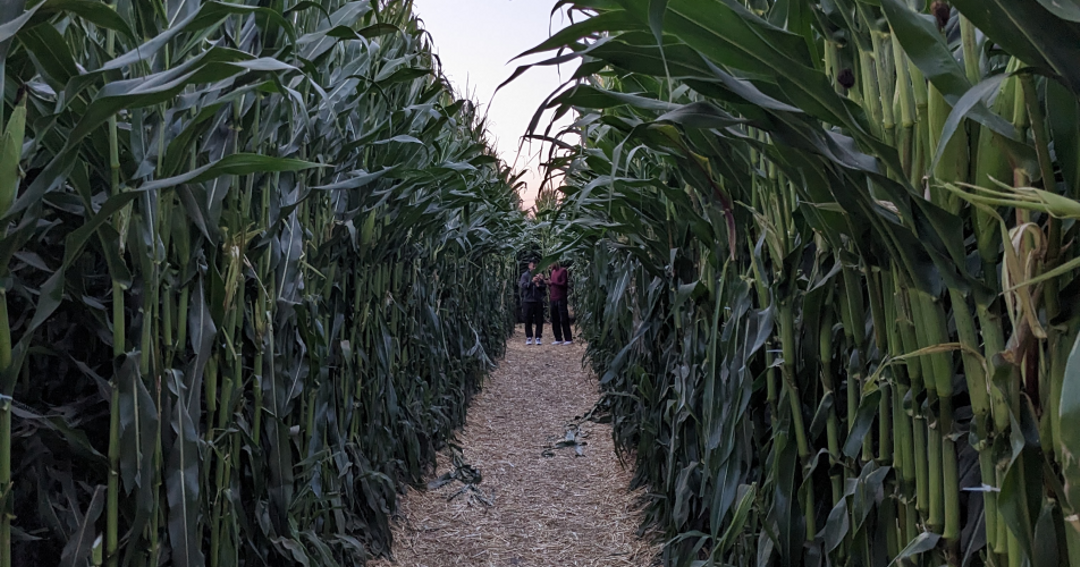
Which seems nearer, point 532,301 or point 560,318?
point 560,318

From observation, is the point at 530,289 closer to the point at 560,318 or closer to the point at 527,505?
the point at 560,318

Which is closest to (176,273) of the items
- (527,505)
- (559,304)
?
(527,505)

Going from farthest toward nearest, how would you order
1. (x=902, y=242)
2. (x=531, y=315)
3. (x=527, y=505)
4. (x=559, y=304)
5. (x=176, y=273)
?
(x=531, y=315)
(x=559, y=304)
(x=527, y=505)
(x=176, y=273)
(x=902, y=242)

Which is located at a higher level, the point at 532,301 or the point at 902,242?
the point at 532,301

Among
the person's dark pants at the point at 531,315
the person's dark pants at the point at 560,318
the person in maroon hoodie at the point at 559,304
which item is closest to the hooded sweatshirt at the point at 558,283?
the person in maroon hoodie at the point at 559,304

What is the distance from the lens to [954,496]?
2.42ft

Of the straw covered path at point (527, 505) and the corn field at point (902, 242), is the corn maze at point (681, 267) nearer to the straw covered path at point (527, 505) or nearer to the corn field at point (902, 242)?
the corn field at point (902, 242)

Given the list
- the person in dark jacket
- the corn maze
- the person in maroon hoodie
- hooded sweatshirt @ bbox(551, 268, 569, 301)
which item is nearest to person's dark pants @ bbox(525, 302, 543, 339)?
the person in dark jacket

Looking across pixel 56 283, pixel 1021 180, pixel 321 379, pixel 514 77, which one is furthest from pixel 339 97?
pixel 1021 180

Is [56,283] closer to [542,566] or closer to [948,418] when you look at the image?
[948,418]

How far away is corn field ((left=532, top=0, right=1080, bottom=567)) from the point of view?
59cm

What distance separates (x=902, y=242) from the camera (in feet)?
2.39

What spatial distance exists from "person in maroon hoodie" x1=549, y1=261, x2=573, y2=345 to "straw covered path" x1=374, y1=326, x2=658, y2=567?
4154 millimetres

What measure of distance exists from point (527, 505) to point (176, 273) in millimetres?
2321
